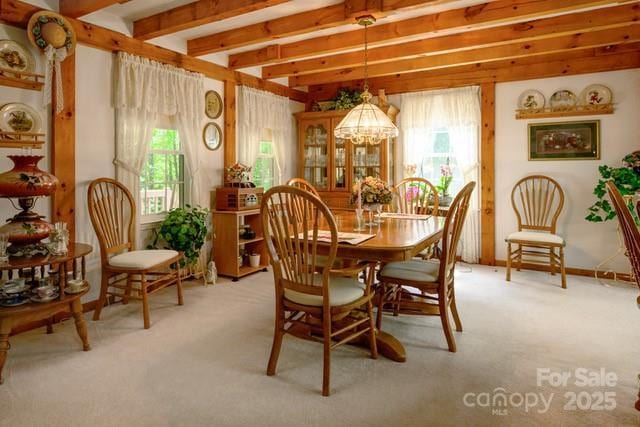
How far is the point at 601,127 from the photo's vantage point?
172 inches

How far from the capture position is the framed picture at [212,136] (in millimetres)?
4445

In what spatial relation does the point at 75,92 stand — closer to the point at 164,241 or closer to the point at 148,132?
the point at 148,132

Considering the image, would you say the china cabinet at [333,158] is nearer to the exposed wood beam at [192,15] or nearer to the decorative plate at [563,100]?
the decorative plate at [563,100]

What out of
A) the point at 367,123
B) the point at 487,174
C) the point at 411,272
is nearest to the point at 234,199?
the point at 367,123

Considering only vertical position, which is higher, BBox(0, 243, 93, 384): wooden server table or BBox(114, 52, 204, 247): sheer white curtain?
BBox(114, 52, 204, 247): sheer white curtain

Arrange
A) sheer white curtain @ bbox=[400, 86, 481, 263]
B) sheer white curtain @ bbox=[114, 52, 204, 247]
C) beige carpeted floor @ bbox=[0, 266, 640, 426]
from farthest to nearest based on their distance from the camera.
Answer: sheer white curtain @ bbox=[400, 86, 481, 263]
sheer white curtain @ bbox=[114, 52, 204, 247]
beige carpeted floor @ bbox=[0, 266, 640, 426]

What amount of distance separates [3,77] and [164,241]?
6.13ft

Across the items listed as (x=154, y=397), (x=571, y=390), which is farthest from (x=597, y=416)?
(x=154, y=397)

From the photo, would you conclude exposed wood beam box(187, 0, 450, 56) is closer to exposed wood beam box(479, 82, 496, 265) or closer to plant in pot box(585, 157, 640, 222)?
exposed wood beam box(479, 82, 496, 265)

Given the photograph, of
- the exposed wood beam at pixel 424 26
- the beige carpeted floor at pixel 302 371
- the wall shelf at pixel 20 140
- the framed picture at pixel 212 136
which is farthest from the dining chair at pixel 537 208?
the wall shelf at pixel 20 140

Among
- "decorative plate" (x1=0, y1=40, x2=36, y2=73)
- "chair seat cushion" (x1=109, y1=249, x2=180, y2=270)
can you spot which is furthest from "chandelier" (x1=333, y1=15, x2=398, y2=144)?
"decorative plate" (x1=0, y1=40, x2=36, y2=73)

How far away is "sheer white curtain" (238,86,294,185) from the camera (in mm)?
4922

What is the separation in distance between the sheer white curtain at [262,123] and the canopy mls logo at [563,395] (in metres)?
3.76

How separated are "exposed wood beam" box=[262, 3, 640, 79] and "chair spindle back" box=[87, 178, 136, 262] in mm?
2525
